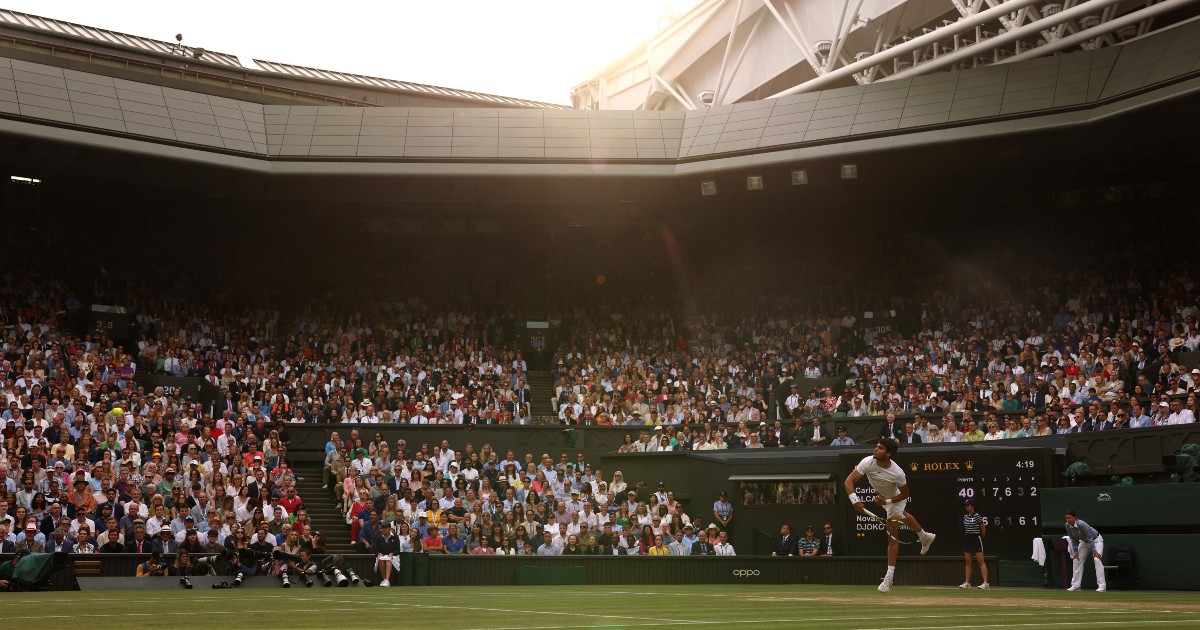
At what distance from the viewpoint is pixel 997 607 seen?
1362 cm

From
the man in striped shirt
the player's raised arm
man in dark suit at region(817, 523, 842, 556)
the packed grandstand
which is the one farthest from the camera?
man in dark suit at region(817, 523, 842, 556)

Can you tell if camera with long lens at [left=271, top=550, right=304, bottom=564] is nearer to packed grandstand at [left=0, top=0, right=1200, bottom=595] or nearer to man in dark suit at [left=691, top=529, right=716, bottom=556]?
packed grandstand at [left=0, top=0, right=1200, bottom=595]

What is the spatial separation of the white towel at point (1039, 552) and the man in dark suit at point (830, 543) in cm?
525

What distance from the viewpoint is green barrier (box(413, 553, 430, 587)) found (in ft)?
80.8

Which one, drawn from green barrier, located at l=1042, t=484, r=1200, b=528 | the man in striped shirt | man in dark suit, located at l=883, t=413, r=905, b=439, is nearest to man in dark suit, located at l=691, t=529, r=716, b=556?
man in dark suit, located at l=883, t=413, r=905, b=439

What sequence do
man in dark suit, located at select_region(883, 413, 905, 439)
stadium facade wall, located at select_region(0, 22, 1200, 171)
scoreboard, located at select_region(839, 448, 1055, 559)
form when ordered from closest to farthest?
1. scoreboard, located at select_region(839, 448, 1055, 559)
2. man in dark suit, located at select_region(883, 413, 905, 439)
3. stadium facade wall, located at select_region(0, 22, 1200, 171)

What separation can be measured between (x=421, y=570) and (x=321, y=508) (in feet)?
22.6

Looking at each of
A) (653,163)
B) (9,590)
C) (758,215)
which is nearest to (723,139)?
(653,163)

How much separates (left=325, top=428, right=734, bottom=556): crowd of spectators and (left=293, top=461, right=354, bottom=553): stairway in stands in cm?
54

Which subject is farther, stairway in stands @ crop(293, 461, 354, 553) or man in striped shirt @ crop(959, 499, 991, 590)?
stairway in stands @ crop(293, 461, 354, 553)

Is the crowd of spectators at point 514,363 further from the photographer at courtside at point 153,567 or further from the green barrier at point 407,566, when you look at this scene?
the green barrier at point 407,566

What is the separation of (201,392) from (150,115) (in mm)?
8741

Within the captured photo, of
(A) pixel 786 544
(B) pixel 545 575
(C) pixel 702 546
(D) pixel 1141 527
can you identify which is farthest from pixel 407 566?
(D) pixel 1141 527

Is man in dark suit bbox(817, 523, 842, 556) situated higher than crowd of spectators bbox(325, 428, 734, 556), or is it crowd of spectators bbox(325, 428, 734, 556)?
crowd of spectators bbox(325, 428, 734, 556)
